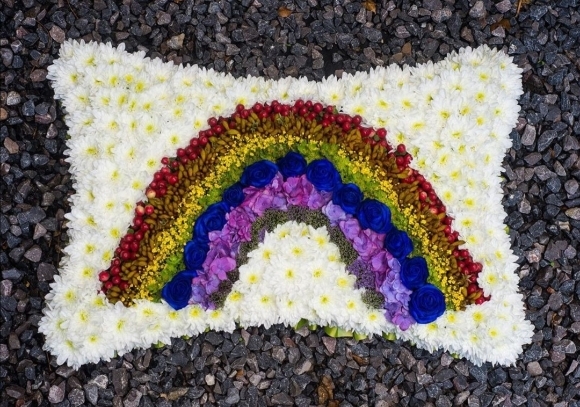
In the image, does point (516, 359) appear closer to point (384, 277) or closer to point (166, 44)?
point (384, 277)

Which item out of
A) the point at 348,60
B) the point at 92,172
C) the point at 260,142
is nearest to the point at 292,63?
the point at 348,60

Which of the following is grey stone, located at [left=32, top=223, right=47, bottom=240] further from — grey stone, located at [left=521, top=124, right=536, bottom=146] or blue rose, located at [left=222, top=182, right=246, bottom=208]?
grey stone, located at [left=521, top=124, right=536, bottom=146]

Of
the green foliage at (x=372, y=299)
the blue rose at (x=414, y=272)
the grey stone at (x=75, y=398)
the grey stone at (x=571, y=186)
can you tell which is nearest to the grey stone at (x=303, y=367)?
the green foliage at (x=372, y=299)

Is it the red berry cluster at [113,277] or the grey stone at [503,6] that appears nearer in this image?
the red berry cluster at [113,277]

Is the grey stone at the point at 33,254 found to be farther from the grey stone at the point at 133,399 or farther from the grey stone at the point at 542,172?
the grey stone at the point at 542,172

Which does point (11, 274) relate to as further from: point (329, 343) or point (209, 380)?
point (329, 343)

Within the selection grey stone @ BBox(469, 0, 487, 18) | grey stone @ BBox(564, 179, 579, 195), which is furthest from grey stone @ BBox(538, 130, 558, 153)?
grey stone @ BBox(469, 0, 487, 18)
